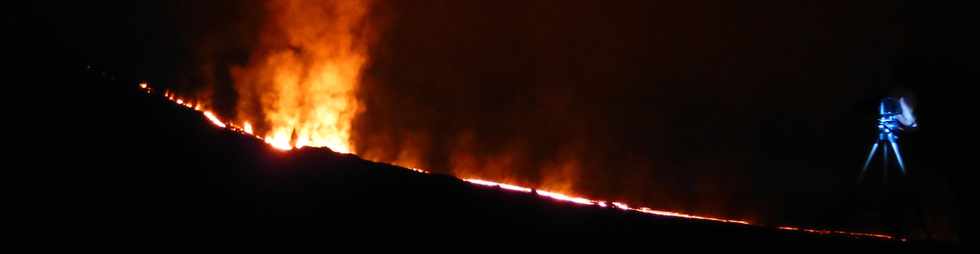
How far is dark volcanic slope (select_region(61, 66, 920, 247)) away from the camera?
5.23 ft

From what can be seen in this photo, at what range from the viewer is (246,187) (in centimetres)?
171

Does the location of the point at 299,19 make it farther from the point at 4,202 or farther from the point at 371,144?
the point at 4,202

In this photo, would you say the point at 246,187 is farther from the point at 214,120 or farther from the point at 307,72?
the point at 307,72

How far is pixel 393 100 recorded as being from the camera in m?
7.97

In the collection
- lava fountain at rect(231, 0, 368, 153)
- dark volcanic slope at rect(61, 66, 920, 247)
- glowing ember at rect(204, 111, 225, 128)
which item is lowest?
dark volcanic slope at rect(61, 66, 920, 247)

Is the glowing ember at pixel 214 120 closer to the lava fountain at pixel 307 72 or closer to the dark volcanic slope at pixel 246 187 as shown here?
the dark volcanic slope at pixel 246 187

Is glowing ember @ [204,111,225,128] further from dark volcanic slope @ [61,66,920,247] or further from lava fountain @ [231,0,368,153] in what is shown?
lava fountain @ [231,0,368,153]

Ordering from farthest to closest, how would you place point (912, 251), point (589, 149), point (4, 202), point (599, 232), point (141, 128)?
point (589, 149), point (912, 251), point (599, 232), point (141, 128), point (4, 202)

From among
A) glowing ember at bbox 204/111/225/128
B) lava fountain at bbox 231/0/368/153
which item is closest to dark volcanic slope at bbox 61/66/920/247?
glowing ember at bbox 204/111/225/128

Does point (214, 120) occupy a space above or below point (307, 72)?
below

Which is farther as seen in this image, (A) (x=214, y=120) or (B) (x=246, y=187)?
(A) (x=214, y=120)

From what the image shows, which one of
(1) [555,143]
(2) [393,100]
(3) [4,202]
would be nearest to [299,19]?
(2) [393,100]

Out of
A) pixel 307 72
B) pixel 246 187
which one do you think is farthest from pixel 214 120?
pixel 307 72

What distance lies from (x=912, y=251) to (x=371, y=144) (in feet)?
20.7
